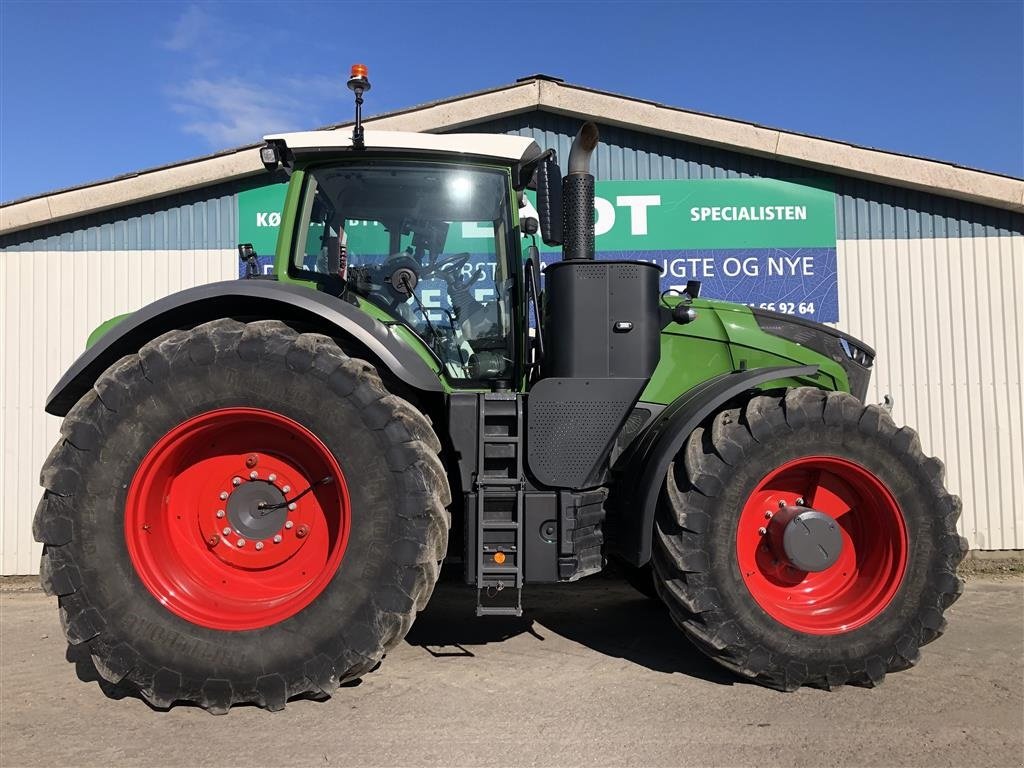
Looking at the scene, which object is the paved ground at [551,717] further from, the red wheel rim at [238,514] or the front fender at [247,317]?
the front fender at [247,317]

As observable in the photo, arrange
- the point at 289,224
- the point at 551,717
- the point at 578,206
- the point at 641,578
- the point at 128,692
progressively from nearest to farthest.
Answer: the point at 551,717 → the point at 128,692 → the point at 578,206 → the point at 289,224 → the point at 641,578

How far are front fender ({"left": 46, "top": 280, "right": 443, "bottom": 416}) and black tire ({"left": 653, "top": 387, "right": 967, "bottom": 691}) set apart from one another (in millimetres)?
1264

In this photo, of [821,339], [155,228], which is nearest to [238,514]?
[821,339]

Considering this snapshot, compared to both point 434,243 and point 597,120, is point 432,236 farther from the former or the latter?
point 597,120

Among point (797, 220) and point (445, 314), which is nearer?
point (445, 314)

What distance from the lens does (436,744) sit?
8.25 feet

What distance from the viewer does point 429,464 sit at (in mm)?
2816

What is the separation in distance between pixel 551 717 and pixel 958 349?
4.97m

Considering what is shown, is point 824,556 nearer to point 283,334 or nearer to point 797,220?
point 283,334

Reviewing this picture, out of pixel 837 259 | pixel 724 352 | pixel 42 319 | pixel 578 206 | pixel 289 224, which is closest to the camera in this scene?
pixel 578 206

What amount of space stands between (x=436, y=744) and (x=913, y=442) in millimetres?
2441

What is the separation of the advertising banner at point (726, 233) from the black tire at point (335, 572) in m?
3.32

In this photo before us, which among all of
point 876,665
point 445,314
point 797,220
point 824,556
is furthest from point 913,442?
point 797,220

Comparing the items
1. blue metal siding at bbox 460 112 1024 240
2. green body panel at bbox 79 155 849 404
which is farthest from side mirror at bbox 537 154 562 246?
blue metal siding at bbox 460 112 1024 240
